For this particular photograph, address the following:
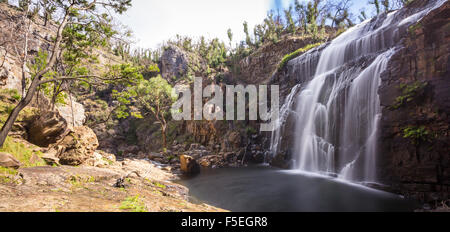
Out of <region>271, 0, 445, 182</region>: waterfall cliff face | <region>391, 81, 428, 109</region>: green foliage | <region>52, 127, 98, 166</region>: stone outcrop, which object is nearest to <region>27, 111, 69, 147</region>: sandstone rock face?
<region>52, 127, 98, 166</region>: stone outcrop

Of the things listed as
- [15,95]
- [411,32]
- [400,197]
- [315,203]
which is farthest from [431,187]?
[15,95]

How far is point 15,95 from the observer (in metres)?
7.10

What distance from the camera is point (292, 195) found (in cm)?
874

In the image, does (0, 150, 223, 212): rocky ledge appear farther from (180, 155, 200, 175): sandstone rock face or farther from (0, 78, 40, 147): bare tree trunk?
(180, 155, 200, 175): sandstone rock face

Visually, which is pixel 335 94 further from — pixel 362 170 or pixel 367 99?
pixel 362 170

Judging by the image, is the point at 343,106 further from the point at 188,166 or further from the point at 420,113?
the point at 188,166

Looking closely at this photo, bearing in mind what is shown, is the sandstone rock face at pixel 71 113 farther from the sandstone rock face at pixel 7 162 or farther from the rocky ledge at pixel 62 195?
the rocky ledge at pixel 62 195

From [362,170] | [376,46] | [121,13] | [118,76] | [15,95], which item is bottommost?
[362,170]

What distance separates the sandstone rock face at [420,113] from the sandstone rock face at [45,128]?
545 inches

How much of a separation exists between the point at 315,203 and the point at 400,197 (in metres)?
3.45

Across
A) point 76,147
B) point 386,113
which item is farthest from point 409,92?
point 76,147

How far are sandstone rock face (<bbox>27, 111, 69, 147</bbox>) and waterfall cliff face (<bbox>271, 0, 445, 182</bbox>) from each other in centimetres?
1368

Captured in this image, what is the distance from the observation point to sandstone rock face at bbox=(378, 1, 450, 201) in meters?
7.28
